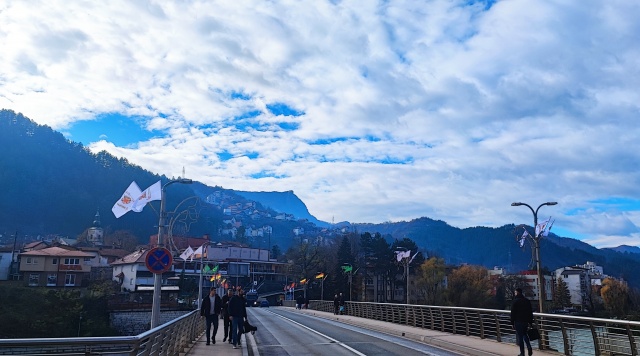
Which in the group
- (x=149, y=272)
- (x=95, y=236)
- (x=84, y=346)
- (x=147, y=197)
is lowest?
(x=84, y=346)

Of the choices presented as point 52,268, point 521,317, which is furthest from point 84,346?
point 52,268

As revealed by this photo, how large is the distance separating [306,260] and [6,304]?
2751 inches

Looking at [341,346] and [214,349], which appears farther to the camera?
[341,346]

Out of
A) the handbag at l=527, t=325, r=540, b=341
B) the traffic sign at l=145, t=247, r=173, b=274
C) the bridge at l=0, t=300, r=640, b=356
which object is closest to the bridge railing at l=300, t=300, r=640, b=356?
the bridge at l=0, t=300, r=640, b=356

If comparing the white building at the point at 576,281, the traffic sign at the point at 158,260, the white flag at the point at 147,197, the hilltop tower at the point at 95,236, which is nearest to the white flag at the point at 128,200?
the white flag at the point at 147,197

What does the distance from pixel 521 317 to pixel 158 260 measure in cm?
975

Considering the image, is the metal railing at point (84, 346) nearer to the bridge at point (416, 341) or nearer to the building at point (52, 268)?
the bridge at point (416, 341)

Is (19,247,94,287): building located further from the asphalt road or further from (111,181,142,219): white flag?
the asphalt road

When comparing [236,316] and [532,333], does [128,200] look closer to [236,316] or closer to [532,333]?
[236,316]

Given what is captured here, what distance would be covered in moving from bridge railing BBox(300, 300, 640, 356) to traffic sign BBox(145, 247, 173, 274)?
10489mm

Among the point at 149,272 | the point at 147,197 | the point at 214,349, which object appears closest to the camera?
the point at 214,349

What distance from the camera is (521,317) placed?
541 inches

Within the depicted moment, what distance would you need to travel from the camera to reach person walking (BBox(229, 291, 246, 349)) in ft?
56.8

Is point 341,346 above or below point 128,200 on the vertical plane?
below
